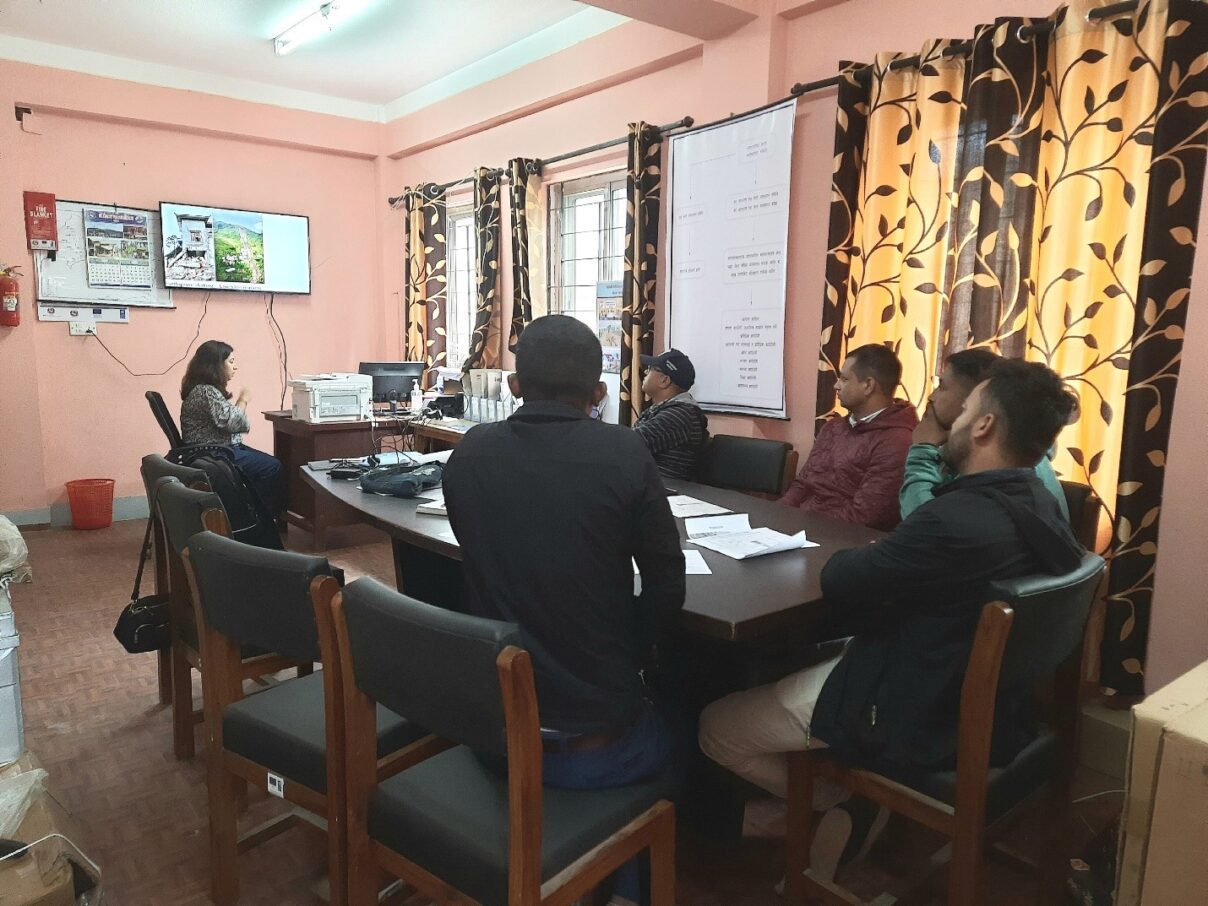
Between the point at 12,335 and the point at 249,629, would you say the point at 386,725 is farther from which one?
the point at 12,335

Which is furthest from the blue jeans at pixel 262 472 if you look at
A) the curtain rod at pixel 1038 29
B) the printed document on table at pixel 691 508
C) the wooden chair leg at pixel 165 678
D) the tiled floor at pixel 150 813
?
the curtain rod at pixel 1038 29

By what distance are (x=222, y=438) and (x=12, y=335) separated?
1.94m

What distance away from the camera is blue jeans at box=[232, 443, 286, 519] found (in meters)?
4.26

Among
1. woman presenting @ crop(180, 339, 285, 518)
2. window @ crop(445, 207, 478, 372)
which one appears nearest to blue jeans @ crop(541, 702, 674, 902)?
woman presenting @ crop(180, 339, 285, 518)

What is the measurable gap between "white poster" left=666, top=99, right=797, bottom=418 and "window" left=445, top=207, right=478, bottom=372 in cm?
230

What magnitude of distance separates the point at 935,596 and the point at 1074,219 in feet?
5.08

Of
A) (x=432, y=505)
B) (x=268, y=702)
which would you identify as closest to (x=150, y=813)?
(x=268, y=702)

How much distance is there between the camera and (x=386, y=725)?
161cm

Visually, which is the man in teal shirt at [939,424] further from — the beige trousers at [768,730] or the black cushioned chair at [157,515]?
the black cushioned chair at [157,515]

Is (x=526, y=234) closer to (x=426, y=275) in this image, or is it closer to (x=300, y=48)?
(x=426, y=275)

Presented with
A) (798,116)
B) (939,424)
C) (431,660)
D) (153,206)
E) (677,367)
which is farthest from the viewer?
(153,206)

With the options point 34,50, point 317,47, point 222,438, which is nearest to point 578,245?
point 317,47

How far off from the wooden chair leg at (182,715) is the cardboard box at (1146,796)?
7.59 feet

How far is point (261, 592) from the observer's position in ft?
4.93
